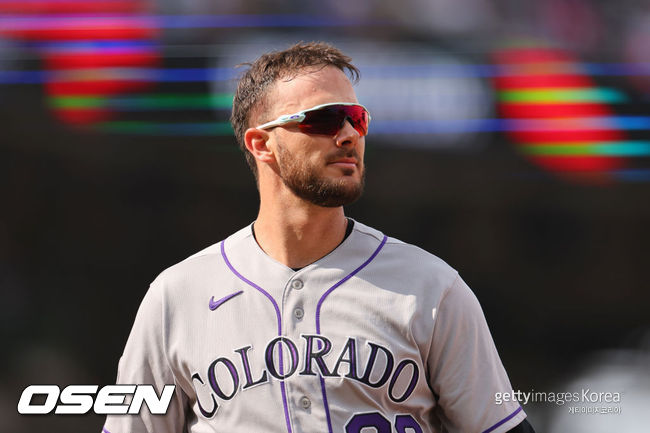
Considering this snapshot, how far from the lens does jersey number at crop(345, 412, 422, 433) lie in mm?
1835

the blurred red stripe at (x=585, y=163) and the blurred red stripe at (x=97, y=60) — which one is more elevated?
the blurred red stripe at (x=97, y=60)

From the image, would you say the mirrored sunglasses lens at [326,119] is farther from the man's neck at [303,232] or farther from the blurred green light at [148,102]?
the blurred green light at [148,102]

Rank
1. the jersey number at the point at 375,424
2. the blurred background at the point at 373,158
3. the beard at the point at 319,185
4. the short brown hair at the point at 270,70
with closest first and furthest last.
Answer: the jersey number at the point at 375,424 < the beard at the point at 319,185 < the short brown hair at the point at 270,70 < the blurred background at the point at 373,158

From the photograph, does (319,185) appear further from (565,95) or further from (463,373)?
(565,95)

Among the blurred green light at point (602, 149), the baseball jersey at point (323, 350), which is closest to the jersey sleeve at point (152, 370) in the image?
the baseball jersey at point (323, 350)

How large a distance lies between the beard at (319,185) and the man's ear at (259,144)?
78mm

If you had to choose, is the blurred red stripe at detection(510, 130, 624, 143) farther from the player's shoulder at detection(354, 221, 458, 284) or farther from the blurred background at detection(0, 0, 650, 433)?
the player's shoulder at detection(354, 221, 458, 284)

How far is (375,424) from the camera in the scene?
184 cm

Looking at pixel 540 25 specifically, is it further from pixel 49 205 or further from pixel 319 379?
pixel 319 379

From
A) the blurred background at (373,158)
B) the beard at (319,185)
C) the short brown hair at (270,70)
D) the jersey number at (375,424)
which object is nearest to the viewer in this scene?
the jersey number at (375,424)

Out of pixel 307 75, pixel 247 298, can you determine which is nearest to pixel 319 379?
pixel 247 298

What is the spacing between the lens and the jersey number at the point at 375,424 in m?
1.83

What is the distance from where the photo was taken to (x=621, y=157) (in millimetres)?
5145

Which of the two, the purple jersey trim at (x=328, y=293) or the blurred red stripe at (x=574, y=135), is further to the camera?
the blurred red stripe at (x=574, y=135)
